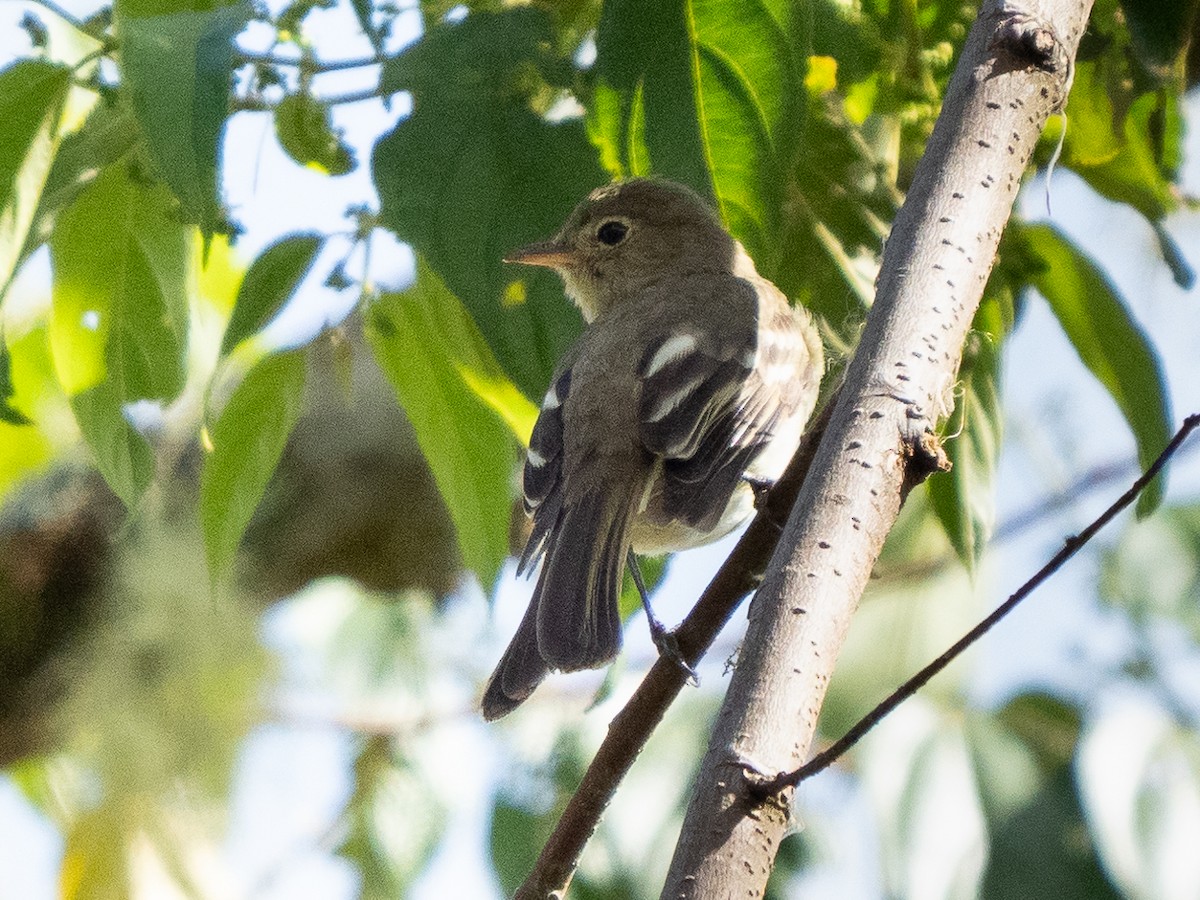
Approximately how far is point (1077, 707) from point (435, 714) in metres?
2.26

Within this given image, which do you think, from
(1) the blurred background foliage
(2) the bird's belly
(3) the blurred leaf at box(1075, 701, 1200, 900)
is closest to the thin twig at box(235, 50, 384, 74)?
(1) the blurred background foliage

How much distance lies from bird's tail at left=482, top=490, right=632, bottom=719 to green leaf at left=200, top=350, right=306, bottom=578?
52 centimetres

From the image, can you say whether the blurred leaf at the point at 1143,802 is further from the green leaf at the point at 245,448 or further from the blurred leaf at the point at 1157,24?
the green leaf at the point at 245,448

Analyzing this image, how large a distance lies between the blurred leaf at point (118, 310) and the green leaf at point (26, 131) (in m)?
0.12

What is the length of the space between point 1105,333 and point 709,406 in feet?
2.50

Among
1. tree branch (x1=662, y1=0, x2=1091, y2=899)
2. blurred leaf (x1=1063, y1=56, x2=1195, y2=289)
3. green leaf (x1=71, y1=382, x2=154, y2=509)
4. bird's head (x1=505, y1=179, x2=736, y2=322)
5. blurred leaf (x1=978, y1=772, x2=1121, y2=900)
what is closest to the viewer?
tree branch (x1=662, y1=0, x2=1091, y2=899)

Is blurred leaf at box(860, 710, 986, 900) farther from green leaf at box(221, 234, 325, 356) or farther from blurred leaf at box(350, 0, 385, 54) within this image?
blurred leaf at box(350, 0, 385, 54)

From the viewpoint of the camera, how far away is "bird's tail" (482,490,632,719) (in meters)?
2.36

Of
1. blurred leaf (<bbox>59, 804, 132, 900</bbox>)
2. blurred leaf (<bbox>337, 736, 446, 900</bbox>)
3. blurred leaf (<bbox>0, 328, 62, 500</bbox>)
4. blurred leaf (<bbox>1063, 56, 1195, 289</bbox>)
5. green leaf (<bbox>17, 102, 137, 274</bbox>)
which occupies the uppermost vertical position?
blurred leaf (<bbox>1063, 56, 1195, 289</bbox>)

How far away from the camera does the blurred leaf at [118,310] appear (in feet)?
8.15

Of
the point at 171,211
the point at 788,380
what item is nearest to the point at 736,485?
the point at 788,380

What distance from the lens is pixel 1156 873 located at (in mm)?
3275

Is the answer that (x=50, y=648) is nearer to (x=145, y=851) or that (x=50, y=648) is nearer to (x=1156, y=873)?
(x=145, y=851)

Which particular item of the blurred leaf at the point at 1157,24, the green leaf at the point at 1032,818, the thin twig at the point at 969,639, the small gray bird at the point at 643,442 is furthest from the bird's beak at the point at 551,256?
the green leaf at the point at 1032,818
